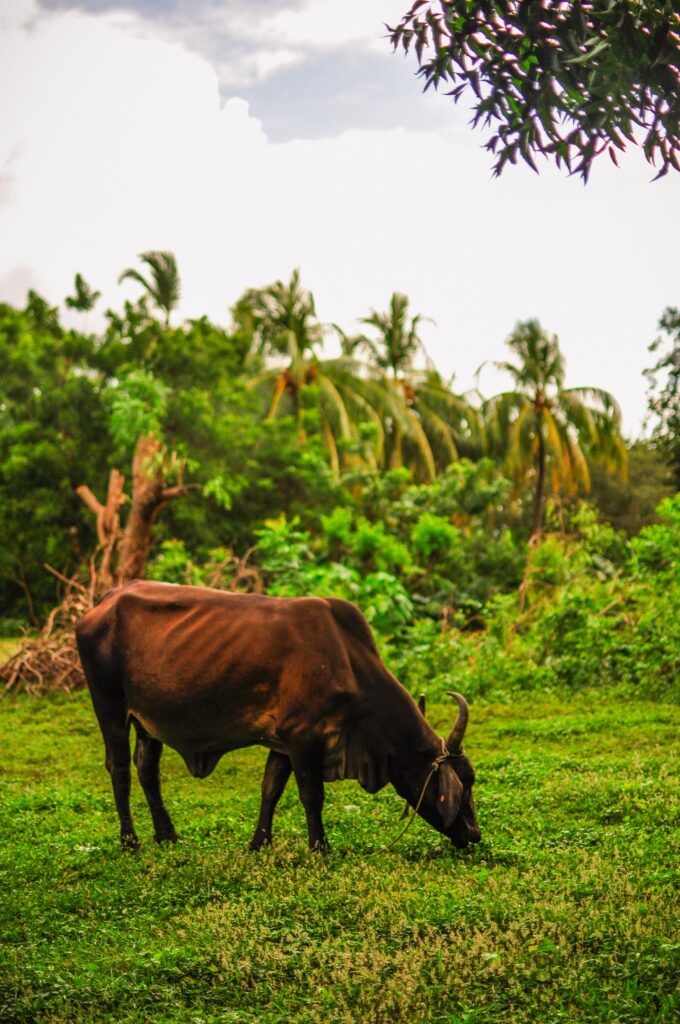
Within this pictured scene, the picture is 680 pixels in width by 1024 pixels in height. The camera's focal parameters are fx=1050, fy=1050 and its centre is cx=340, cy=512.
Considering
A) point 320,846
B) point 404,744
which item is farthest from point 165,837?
point 404,744

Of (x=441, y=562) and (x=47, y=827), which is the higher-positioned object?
(x=441, y=562)

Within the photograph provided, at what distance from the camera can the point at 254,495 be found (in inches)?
898

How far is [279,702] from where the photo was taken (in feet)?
Answer: 21.8

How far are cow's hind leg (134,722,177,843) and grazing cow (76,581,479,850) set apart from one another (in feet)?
0.04

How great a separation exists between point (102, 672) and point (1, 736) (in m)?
5.03

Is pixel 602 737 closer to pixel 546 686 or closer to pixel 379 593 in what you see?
pixel 546 686

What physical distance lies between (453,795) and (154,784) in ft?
6.82

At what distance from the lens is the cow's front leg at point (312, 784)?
6609 mm

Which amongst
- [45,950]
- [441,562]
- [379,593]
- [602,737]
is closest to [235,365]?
[441,562]

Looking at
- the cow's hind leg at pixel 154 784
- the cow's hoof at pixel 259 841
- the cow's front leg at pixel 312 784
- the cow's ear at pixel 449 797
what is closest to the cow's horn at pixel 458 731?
the cow's ear at pixel 449 797

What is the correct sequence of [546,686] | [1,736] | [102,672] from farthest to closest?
[546,686] < [1,736] < [102,672]

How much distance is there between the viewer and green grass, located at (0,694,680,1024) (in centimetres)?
439

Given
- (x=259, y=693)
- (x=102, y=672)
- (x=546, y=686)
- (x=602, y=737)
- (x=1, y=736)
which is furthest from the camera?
(x=546, y=686)

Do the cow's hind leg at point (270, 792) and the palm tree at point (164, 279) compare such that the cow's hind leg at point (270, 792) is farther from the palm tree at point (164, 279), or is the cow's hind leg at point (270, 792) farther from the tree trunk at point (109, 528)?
the palm tree at point (164, 279)
